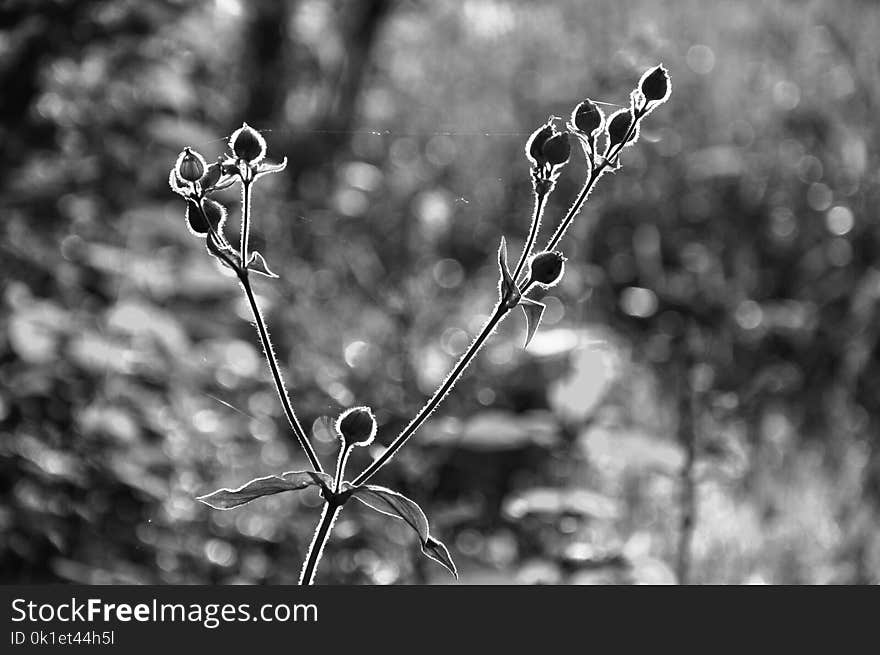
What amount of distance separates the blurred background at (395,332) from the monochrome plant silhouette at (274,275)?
329mm

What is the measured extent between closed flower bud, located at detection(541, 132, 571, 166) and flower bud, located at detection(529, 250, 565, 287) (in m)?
0.09

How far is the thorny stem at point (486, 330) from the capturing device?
868mm

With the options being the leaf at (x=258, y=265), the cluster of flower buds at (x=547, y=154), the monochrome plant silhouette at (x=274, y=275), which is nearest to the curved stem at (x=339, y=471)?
the monochrome plant silhouette at (x=274, y=275)

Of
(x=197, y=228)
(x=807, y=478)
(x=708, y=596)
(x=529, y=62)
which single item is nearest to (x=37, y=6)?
(x=197, y=228)

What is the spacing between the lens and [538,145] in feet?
3.16

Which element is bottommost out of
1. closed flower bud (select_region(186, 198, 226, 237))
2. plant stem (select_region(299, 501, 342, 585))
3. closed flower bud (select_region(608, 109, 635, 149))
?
plant stem (select_region(299, 501, 342, 585))

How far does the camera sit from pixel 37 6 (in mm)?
1968

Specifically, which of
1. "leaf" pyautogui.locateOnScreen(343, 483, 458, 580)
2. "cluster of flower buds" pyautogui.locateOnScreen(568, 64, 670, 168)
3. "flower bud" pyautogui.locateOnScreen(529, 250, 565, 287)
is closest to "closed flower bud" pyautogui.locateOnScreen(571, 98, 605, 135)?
"cluster of flower buds" pyautogui.locateOnScreen(568, 64, 670, 168)

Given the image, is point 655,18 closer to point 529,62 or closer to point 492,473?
point 529,62

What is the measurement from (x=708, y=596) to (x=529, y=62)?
17.9 ft

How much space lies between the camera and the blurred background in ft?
6.59

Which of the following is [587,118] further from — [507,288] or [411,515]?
[411,515]

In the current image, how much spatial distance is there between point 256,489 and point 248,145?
309 mm

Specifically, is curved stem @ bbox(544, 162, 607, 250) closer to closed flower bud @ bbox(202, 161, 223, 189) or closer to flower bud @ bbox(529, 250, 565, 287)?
flower bud @ bbox(529, 250, 565, 287)
